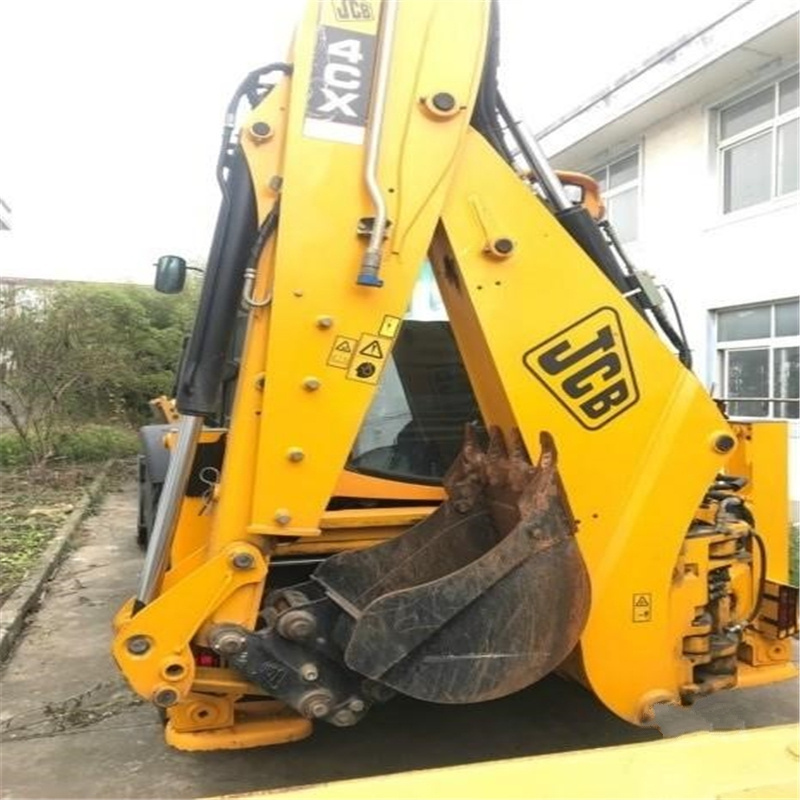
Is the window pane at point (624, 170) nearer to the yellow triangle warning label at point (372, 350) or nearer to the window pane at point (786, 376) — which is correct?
the window pane at point (786, 376)

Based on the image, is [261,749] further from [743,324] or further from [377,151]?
[743,324]

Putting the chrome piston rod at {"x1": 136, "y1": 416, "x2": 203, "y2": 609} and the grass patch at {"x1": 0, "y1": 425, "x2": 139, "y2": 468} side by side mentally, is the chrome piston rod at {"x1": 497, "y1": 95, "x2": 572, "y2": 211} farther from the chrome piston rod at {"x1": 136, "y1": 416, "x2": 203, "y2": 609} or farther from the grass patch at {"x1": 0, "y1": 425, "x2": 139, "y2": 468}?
the grass patch at {"x1": 0, "y1": 425, "x2": 139, "y2": 468}

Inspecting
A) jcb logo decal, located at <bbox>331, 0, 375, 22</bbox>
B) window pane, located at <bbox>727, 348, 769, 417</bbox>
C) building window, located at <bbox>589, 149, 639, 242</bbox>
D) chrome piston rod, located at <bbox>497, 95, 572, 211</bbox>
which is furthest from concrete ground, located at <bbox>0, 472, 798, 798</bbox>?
building window, located at <bbox>589, 149, 639, 242</bbox>

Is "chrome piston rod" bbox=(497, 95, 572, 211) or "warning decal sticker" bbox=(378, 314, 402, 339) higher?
"chrome piston rod" bbox=(497, 95, 572, 211)

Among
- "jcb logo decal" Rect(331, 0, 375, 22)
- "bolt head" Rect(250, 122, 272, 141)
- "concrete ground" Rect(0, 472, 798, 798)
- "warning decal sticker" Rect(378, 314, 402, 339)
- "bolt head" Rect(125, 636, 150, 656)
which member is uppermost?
"jcb logo decal" Rect(331, 0, 375, 22)

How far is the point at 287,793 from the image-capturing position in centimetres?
190

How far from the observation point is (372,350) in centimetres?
291

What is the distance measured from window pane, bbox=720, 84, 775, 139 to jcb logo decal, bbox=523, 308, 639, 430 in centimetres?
850

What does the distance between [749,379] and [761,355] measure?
0.43 meters

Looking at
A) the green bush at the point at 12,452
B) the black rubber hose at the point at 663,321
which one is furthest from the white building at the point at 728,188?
the green bush at the point at 12,452

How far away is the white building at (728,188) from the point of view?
9711 millimetres

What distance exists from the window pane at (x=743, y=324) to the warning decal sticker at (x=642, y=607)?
7.94 m

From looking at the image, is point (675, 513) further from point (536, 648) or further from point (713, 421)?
point (536, 648)

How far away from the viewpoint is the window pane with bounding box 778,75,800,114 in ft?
32.2
